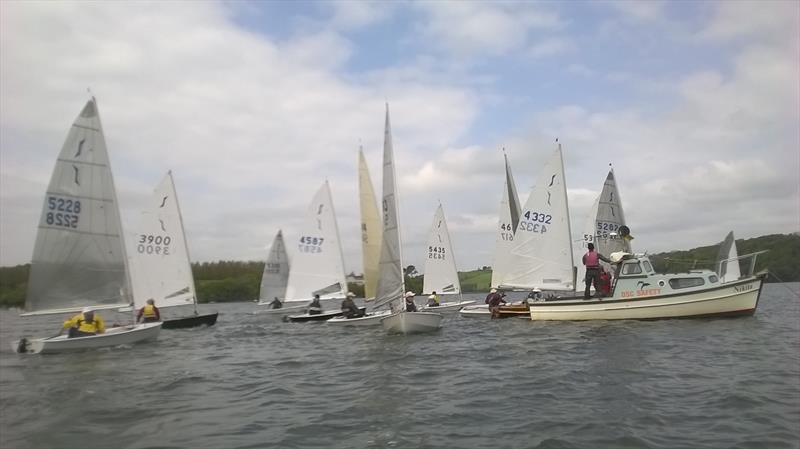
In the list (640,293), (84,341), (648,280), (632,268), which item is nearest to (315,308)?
(84,341)

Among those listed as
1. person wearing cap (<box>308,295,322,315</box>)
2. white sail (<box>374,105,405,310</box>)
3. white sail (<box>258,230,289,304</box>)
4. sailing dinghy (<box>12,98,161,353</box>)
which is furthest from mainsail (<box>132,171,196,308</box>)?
white sail (<box>258,230,289,304</box>)

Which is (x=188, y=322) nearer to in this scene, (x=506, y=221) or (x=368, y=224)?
(x=368, y=224)

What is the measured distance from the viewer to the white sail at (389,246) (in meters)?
21.9

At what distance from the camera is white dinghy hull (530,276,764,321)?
20.8 metres

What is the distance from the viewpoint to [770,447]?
6.83 meters

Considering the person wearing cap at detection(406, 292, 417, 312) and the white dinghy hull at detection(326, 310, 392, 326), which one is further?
the white dinghy hull at detection(326, 310, 392, 326)

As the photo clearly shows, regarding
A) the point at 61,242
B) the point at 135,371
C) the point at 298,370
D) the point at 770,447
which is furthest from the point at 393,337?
the point at 770,447

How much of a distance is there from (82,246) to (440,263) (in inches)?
882

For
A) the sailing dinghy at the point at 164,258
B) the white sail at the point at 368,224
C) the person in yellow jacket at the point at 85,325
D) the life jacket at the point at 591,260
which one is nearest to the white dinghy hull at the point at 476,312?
the white sail at the point at 368,224

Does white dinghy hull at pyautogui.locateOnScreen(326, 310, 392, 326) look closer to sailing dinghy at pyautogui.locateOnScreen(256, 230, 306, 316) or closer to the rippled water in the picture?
the rippled water

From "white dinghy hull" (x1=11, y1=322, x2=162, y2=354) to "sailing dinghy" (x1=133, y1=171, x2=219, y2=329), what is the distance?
27.2ft

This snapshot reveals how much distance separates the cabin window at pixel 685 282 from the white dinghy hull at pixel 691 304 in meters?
0.40

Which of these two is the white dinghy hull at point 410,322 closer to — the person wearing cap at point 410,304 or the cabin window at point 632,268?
the person wearing cap at point 410,304

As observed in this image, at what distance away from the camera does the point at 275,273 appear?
4700 cm
